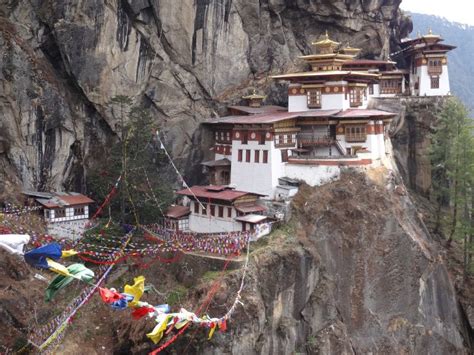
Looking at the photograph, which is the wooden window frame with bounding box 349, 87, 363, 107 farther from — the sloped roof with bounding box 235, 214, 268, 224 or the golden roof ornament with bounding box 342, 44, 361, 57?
the sloped roof with bounding box 235, 214, 268, 224

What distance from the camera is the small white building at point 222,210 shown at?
38.3m

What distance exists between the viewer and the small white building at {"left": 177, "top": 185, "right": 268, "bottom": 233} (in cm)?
3828

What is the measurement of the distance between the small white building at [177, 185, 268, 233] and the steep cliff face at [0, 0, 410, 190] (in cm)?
611

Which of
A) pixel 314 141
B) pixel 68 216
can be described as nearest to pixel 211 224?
pixel 68 216

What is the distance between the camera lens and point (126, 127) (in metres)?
41.1

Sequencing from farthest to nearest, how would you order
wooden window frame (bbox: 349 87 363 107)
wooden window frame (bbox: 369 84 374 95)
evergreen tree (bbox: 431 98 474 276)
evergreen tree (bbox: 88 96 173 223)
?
wooden window frame (bbox: 369 84 374 95)
wooden window frame (bbox: 349 87 363 107)
evergreen tree (bbox: 431 98 474 276)
evergreen tree (bbox: 88 96 173 223)

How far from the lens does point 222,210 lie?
1558 inches

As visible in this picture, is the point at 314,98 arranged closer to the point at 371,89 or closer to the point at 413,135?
the point at 413,135

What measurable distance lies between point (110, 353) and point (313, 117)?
866 inches

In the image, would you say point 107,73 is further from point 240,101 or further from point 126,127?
point 240,101

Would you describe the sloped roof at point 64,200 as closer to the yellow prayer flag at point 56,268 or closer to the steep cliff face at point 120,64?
the steep cliff face at point 120,64

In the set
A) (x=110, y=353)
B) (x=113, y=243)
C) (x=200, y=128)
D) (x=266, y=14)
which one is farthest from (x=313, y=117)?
(x=110, y=353)

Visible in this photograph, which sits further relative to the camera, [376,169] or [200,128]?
[200,128]

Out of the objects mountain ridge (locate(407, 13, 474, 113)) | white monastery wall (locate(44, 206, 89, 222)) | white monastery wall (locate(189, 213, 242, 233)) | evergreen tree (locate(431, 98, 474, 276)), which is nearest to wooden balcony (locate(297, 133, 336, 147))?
white monastery wall (locate(189, 213, 242, 233))
